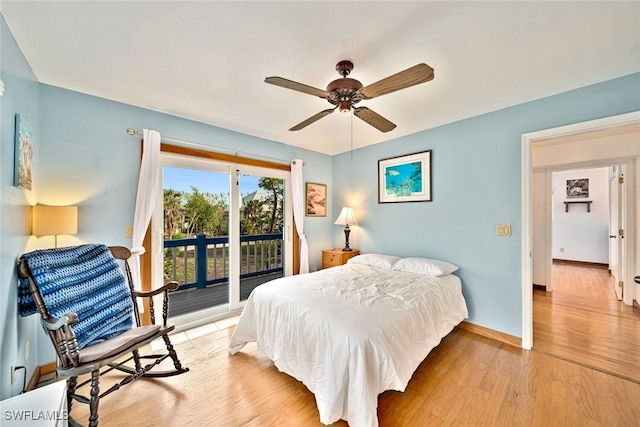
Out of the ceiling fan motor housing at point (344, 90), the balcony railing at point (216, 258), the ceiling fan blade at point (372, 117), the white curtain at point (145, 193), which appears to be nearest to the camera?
the ceiling fan motor housing at point (344, 90)

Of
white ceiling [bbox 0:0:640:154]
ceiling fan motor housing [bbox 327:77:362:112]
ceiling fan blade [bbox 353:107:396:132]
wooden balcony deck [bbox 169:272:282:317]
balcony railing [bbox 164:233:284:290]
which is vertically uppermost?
white ceiling [bbox 0:0:640:154]

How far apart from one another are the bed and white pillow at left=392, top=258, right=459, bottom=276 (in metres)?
0.01

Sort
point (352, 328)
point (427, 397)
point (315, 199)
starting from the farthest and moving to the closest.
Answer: point (315, 199) < point (427, 397) < point (352, 328)

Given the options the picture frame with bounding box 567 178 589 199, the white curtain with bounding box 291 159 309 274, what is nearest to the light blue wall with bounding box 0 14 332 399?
Result: the white curtain with bounding box 291 159 309 274

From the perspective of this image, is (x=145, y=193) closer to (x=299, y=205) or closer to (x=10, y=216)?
(x=10, y=216)

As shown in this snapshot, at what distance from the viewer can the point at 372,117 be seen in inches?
79.9

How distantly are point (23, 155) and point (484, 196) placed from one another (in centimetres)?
407

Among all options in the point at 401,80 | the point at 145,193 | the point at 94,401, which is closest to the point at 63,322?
the point at 94,401

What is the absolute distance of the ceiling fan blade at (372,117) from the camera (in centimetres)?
194

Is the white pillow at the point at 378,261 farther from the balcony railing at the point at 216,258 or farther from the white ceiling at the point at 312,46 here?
the white ceiling at the point at 312,46

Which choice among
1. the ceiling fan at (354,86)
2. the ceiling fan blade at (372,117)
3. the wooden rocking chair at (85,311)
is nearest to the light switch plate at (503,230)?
the ceiling fan blade at (372,117)

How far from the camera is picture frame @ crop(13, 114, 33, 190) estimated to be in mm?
1570

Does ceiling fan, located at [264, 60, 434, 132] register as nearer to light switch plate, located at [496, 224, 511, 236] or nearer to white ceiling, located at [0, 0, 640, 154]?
white ceiling, located at [0, 0, 640, 154]

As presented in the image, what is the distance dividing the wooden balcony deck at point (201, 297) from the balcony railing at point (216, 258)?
0.39 ft
